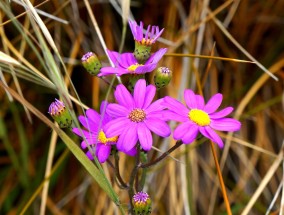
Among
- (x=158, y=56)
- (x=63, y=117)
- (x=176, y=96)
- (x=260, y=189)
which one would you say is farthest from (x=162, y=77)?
(x=176, y=96)

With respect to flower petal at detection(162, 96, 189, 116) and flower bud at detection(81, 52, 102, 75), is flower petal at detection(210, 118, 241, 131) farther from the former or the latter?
flower bud at detection(81, 52, 102, 75)

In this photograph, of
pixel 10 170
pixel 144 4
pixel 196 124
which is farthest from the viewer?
pixel 144 4

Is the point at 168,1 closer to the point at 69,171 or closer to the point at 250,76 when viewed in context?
the point at 250,76

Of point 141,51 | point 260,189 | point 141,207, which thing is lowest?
point 260,189

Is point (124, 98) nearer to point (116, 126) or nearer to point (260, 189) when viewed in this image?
point (116, 126)

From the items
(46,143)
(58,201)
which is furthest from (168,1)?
(58,201)

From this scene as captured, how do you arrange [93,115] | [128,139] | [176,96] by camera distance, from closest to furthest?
[128,139] < [93,115] < [176,96]
